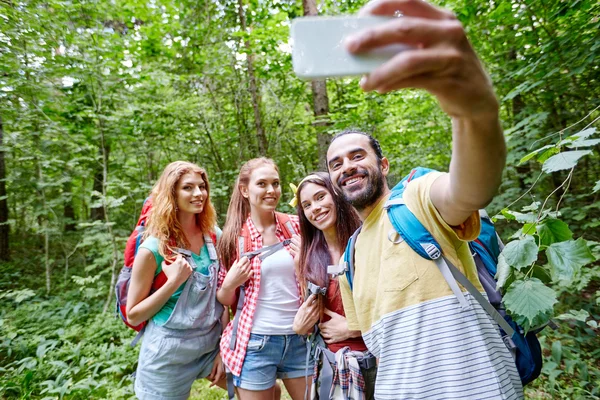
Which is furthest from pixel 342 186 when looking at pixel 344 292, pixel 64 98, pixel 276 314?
pixel 64 98

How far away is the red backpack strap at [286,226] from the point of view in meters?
2.62

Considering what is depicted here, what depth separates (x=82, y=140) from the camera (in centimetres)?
558

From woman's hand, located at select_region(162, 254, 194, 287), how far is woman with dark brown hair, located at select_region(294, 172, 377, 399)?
0.82m

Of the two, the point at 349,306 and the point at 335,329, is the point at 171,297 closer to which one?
the point at 335,329

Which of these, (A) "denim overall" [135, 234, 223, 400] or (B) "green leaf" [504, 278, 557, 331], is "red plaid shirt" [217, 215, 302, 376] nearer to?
(A) "denim overall" [135, 234, 223, 400]

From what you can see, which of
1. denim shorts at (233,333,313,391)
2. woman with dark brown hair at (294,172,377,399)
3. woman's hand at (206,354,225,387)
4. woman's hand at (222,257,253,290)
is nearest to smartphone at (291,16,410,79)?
woman with dark brown hair at (294,172,377,399)

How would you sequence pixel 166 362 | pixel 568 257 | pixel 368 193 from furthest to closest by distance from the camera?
pixel 166 362, pixel 368 193, pixel 568 257

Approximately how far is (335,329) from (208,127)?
5.86 metres

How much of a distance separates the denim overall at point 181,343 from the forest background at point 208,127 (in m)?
1.85

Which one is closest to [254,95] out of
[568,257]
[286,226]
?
[286,226]

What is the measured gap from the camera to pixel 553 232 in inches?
50.4

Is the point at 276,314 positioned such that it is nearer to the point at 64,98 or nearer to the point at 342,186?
the point at 342,186

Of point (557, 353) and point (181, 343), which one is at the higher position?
point (181, 343)

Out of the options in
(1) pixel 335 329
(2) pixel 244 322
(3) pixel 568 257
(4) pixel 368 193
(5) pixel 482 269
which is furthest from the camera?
(2) pixel 244 322
